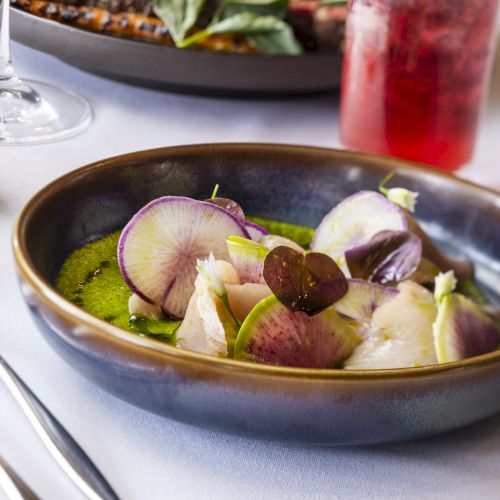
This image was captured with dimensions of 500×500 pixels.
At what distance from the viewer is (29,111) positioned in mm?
1155

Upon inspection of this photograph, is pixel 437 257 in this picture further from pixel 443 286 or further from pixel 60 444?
pixel 60 444

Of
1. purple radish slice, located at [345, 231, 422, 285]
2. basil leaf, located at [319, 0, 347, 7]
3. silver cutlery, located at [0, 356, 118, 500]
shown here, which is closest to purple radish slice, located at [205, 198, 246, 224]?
purple radish slice, located at [345, 231, 422, 285]

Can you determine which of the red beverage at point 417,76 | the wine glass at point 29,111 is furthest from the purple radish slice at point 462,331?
the wine glass at point 29,111

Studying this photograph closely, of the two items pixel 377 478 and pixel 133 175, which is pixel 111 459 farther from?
pixel 133 175

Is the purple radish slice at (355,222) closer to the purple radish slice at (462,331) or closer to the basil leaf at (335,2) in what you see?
the purple radish slice at (462,331)

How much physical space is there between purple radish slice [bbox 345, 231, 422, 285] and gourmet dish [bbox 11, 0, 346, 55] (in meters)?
0.50

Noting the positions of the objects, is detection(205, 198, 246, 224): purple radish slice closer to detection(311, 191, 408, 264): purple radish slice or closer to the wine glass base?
detection(311, 191, 408, 264): purple radish slice

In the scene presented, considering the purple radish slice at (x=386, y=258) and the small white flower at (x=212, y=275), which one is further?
the purple radish slice at (x=386, y=258)

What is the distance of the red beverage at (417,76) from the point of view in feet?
3.65

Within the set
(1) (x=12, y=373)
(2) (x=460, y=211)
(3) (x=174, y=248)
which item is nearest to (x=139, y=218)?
(3) (x=174, y=248)

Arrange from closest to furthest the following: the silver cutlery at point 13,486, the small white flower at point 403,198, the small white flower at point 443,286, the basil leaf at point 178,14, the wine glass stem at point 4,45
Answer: the silver cutlery at point 13,486 < the small white flower at point 443,286 < the small white flower at point 403,198 < the wine glass stem at point 4,45 < the basil leaf at point 178,14

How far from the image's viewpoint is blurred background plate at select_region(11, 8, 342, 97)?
1.16 m

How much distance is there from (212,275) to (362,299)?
0.50 ft

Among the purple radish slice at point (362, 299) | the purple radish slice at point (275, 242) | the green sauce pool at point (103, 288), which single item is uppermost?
the purple radish slice at point (275, 242)
